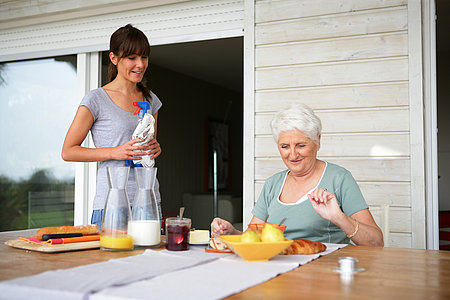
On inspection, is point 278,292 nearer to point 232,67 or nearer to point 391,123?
point 391,123

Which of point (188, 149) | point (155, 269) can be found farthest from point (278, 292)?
point (188, 149)

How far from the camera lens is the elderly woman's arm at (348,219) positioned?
4.78ft

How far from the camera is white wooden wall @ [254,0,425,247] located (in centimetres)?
282

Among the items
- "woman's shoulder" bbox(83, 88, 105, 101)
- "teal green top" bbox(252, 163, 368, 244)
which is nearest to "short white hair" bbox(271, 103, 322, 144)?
"teal green top" bbox(252, 163, 368, 244)

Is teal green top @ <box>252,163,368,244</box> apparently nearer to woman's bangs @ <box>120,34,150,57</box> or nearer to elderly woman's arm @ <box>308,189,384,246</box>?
elderly woman's arm @ <box>308,189,384,246</box>

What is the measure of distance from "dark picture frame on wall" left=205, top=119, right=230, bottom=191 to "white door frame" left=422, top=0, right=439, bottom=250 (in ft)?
15.3

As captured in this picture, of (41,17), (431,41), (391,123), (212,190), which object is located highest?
(41,17)

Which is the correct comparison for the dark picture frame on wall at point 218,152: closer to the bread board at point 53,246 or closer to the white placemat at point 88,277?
the bread board at point 53,246

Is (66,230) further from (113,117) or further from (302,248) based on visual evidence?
(302,248)

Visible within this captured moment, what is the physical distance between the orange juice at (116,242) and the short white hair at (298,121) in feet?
2.43

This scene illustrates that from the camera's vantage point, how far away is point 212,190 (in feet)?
24.2

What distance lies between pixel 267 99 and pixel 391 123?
2.60 ft

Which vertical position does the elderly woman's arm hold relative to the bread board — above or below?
above

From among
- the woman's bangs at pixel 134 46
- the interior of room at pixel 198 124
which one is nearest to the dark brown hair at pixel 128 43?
the woman's bangs at pixel 134 46
